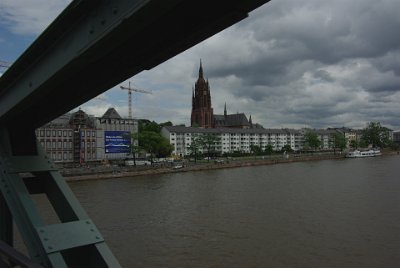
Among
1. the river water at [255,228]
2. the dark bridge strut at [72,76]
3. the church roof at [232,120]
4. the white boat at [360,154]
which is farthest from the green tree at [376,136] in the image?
the dark bridge strut at [72,76]

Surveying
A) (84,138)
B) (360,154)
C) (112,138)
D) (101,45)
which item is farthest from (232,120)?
(101,45)

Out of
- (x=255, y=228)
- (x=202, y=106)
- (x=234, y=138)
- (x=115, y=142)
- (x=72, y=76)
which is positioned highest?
(x=202, y=106)

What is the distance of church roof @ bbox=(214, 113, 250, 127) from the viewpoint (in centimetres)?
15812

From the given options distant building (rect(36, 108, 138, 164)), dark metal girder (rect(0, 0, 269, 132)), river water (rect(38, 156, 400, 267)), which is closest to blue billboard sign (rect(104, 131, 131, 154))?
distant building (rect(36, 108, 138, 164))

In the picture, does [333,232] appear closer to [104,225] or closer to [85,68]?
[104,225]

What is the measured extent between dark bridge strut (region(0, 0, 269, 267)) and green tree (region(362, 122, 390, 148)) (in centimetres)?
17448

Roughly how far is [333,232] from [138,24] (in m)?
16.2

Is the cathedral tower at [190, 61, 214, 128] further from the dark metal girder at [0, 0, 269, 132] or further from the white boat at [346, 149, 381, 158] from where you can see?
the dark metal girder at [0, 0, 269, 132]

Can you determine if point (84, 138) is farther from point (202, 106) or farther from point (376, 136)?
point (376, 136)

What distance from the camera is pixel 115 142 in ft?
297

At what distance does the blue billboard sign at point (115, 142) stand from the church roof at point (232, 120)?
2761 inches

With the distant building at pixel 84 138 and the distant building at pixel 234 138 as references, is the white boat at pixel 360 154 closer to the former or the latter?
the distant building at pixel 234 138

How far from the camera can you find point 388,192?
29438 mm

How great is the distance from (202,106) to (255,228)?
396 ft
